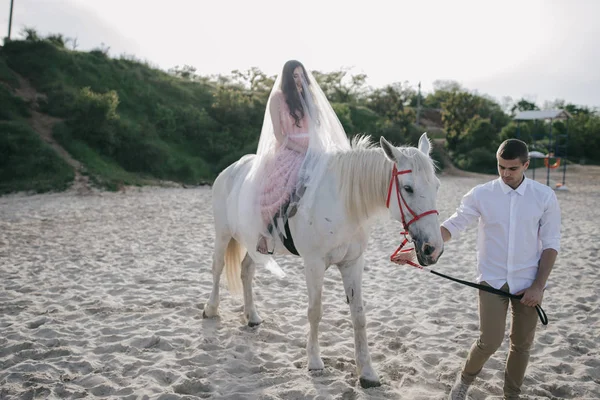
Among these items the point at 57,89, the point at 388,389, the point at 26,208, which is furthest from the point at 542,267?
the point at 57,89

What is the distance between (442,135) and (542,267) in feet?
131

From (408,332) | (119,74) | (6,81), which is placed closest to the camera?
(408,332)

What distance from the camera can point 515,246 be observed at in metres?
2.27

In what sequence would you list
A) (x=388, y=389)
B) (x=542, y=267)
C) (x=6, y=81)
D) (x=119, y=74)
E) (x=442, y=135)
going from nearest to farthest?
(x=542, y=267), (x=388, y=389), (x=6, y=81), (x=119, y=74), (x=442, y=135)

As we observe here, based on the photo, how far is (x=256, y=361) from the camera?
3.25 metres

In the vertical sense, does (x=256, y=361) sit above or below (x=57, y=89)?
below

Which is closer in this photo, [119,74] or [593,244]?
[593,244]

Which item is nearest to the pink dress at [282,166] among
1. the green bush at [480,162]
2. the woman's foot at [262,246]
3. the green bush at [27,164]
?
the woman's foot at [262,246]

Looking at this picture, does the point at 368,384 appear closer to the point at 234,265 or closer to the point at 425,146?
the point at 425,146

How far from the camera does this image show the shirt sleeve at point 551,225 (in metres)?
2.24

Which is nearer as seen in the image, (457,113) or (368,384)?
(368,384)

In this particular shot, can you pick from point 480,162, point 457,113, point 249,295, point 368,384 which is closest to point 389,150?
point 368,384

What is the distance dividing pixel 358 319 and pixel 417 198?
105cm

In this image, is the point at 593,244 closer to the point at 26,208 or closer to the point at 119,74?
the point at 26,208
